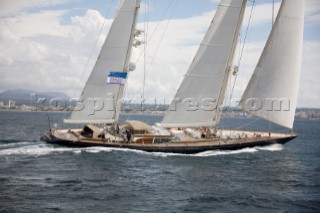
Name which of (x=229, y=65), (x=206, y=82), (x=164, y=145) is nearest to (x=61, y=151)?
(x=164, y=145)

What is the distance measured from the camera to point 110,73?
132 ft

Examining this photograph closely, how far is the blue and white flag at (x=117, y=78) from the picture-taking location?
131ft

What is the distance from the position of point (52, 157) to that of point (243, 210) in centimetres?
2002

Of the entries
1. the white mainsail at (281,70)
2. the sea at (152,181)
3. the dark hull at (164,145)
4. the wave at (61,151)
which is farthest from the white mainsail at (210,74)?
the sea at (152,181)

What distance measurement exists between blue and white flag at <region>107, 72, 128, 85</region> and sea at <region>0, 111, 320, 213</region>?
23.5ft

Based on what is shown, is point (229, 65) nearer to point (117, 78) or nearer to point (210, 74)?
point (210, 74)

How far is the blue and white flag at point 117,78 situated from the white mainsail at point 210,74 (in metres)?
5.87

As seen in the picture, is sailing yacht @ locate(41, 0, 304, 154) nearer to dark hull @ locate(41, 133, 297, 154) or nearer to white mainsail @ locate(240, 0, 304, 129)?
white mainsail @ locate(240, 0, 304, 129)

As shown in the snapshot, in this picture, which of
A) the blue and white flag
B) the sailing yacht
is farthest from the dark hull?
the blue and white flag

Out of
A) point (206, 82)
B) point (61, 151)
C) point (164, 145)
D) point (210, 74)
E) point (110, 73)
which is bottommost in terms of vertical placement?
point (61, 151)

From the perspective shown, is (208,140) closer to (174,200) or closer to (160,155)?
(160,155)

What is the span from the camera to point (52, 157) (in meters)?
→ 35.3

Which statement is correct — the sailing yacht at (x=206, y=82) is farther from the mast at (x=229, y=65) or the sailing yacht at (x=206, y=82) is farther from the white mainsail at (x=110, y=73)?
the mast at (x=229, y=65)

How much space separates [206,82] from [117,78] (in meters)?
9.50
